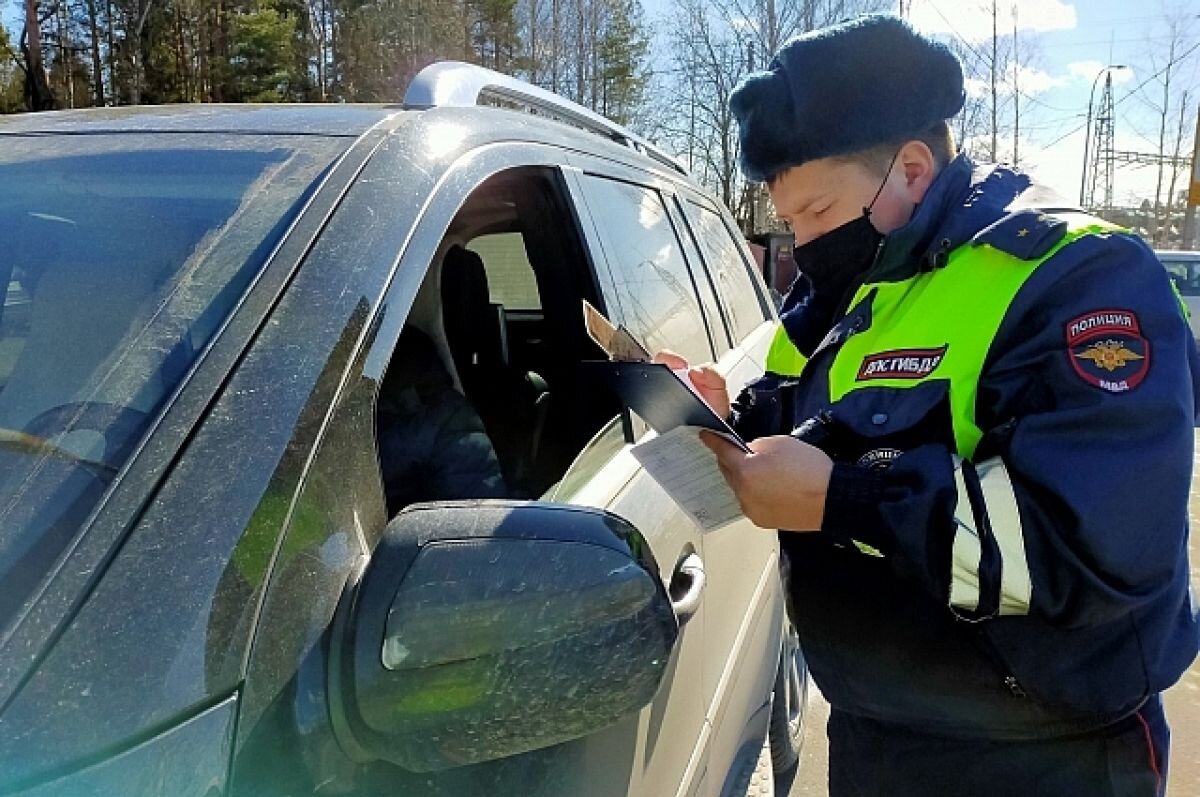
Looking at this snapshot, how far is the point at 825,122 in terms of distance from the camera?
136 centimetres

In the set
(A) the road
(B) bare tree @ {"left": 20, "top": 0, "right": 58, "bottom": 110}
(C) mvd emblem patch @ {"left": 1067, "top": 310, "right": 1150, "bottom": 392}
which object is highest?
(B) bare tree @ {"left": 20, "top": 0, "right": 58, "bottom": 110}

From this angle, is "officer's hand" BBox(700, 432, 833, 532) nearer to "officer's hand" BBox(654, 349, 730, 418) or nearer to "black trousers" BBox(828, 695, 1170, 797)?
"black trousers" BBox(828, 695, 1170, 797)

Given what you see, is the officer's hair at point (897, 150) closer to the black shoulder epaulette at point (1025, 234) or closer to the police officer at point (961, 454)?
the police officer at point (961, 454)

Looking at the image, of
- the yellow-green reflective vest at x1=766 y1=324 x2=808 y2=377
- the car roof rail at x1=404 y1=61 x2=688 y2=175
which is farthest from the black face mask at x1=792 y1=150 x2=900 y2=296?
the car roof rail at x1=404 y1=61 x2=688 y2=175

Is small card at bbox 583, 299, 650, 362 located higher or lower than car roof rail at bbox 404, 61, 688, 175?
lower

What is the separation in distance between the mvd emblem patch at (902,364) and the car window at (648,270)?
86 cm

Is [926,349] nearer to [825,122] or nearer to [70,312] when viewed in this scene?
[825,122]

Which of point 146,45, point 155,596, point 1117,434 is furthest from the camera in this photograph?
point 146,45

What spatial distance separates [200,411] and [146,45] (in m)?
36.9

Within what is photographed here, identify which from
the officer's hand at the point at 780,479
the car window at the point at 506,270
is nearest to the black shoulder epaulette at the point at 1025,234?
the officer's hand at the point at 780,479

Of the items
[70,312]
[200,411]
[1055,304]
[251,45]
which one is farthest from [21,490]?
[251,45]

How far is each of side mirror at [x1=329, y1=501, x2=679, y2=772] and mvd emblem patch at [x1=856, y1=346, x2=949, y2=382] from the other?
0.45 meters

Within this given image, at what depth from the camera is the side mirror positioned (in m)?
0.92

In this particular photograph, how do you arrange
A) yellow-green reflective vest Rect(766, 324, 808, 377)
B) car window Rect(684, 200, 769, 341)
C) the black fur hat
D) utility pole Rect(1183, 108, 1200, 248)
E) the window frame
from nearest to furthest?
the black fur hat < yellow-green reflective vest Rect(766, 324, 808, 377) < the window frame < car window Rect(684, 200, 769, 341) < utility pole Rect(1183, 108, 1200, 248)
